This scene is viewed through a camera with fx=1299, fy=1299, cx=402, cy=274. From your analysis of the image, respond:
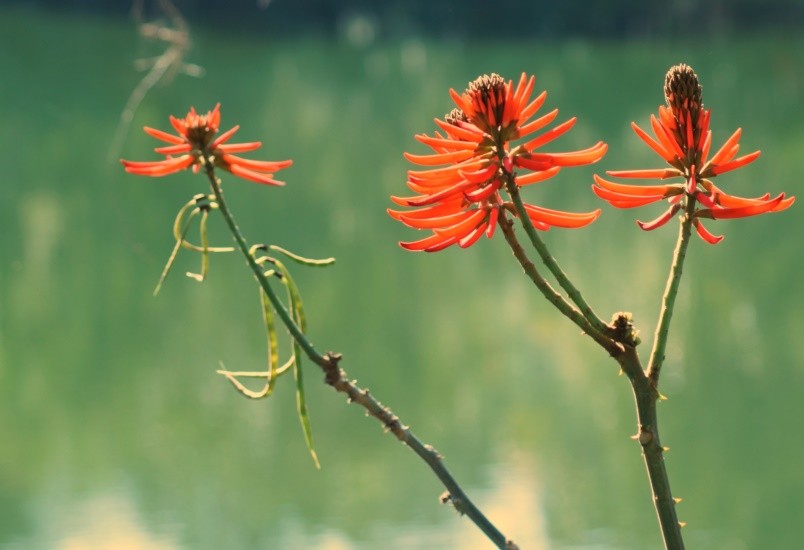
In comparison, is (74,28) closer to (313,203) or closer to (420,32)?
(420,32)

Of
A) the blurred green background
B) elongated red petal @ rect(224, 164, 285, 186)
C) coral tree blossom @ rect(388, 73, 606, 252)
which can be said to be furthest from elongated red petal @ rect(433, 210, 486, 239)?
the blurred green background

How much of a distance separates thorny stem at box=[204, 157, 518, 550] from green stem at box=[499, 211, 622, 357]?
4.6 inches

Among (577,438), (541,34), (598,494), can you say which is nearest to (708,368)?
(577,438)

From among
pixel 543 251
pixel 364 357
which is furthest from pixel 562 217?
pixel 364 357

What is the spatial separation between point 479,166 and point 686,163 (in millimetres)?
145

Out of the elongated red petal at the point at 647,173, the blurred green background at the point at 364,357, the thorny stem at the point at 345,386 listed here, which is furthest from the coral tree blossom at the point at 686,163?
the blurred green background at the point at 364,357

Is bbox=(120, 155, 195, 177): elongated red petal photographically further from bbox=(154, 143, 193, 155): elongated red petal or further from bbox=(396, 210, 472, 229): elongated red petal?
bbox=(396, 210, 472, 229): elongated red petal

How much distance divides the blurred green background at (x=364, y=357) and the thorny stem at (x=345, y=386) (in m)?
1.56

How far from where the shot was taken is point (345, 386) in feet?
2.47

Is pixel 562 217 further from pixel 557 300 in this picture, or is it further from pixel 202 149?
pixel 202 149

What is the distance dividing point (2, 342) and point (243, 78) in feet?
27.8

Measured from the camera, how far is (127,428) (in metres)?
7.26

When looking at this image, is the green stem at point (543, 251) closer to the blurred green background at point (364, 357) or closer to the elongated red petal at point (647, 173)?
the elongated red petal at point (647, 173)

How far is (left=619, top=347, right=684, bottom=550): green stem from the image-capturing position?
792 mm
